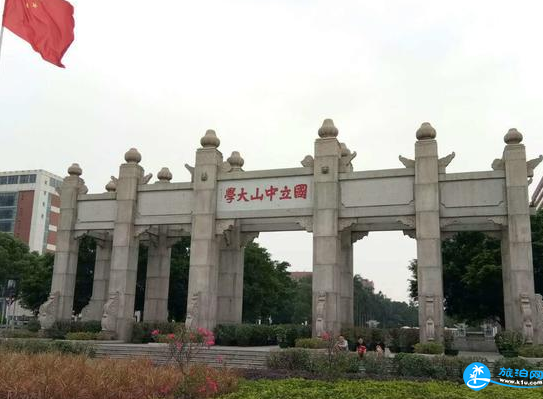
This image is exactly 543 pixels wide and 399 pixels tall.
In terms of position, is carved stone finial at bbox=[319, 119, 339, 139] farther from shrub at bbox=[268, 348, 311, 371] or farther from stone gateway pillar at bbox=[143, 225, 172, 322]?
shrub at bbox=[268, 348, 311, 371]

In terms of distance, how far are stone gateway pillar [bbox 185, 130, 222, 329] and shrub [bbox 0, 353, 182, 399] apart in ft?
36.7

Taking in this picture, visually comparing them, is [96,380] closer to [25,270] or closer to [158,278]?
[158,278]

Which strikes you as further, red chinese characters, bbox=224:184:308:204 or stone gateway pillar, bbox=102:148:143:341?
stone gateway pillar, bbox=102:148:143:341

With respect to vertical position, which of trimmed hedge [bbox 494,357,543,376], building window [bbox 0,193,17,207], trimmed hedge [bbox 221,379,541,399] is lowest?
trimmed hedge [bbox 221,379,541,399]

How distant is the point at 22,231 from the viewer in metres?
83.9

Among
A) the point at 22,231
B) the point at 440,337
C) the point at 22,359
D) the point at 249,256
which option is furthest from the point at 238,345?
the point at 22,231

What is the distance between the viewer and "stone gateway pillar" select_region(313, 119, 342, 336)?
21.4 meters

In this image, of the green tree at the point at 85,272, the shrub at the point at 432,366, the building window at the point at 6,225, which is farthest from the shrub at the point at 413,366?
the building window at the point at 6,225

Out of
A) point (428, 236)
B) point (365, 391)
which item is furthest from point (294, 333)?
point (365, 391)

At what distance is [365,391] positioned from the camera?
11.2 meters

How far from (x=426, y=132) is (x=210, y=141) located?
9489 mm

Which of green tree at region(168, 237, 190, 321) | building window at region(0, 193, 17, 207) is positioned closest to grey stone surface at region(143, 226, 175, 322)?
green tree at region(168, 237, 190, 321)

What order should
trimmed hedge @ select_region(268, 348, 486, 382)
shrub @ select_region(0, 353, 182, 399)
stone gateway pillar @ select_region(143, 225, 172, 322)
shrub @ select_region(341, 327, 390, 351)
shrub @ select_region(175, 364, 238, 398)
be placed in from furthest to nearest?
stone gateway pillar @ select_region(143, 225, 172, 322), shrub @ select_region(341, 327, 390, 351), trimmed hedge @ select_region(268, 348, 486, 382), shrub @ select_region(175, 364, 238, 398), shrub @ select_region(0, 353, 182, 399)

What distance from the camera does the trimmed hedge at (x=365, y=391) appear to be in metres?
10.6
